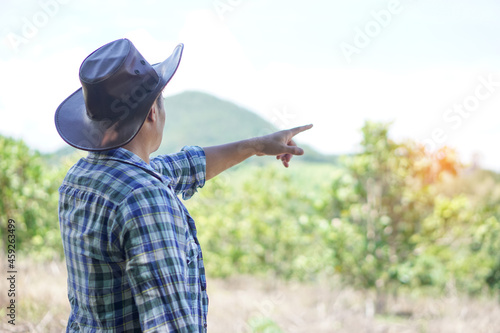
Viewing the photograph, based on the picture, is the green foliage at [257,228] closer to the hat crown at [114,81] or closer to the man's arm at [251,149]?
the man's arm at [251,149]

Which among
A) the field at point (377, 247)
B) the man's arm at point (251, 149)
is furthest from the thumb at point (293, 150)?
the field at point (377, 247)

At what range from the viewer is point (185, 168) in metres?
1.22

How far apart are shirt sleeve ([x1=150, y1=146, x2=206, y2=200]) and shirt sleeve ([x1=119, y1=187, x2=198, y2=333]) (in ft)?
1.26

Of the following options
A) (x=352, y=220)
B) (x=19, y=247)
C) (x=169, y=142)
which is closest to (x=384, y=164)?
(x=352, y=220)

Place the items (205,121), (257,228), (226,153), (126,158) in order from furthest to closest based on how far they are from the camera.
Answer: (205,121) < (257,228) < (226,153) < (126,158)

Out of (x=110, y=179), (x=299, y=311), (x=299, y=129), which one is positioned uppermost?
(x=299, y=129)

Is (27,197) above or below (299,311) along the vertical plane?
above

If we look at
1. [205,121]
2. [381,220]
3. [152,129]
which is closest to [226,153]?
[152,129]

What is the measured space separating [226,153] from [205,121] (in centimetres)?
2302

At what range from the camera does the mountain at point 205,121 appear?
20.2 meters

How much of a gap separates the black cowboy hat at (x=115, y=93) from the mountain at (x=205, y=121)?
1691cm

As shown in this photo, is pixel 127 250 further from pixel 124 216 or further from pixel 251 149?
pixel 251 149

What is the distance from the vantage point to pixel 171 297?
738mm

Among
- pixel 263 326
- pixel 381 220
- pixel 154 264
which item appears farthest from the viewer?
pixel 381 220
